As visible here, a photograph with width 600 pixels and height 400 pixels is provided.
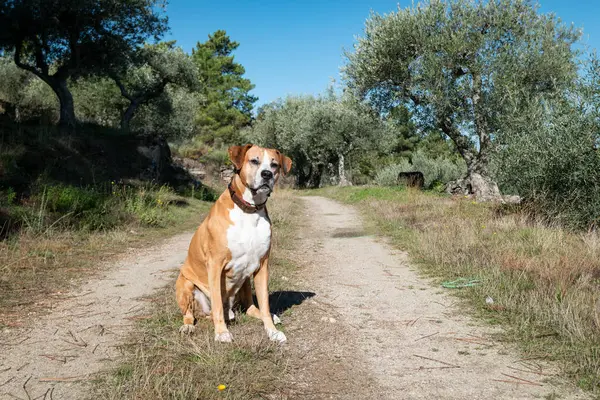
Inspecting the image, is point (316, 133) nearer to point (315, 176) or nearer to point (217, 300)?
point (315, 176)

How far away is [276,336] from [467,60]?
50.3ft

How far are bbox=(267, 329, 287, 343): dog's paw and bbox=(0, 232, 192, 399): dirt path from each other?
1.26m

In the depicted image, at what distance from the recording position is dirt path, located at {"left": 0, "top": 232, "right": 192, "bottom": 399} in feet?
9.70

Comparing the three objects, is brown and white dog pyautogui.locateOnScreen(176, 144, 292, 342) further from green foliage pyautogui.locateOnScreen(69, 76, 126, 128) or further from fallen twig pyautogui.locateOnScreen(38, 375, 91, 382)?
green foliage pyautogui.locateOnScreen(69, 76, 126, 128)

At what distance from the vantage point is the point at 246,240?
12.6 ft

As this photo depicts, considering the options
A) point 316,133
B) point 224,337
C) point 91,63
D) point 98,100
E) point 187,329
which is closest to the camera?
point 224,337

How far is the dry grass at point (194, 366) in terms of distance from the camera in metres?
2.68

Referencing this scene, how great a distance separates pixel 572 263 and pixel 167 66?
20.6 metres

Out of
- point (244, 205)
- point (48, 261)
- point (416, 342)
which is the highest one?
point (244, 205)

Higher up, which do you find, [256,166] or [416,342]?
[256,166]

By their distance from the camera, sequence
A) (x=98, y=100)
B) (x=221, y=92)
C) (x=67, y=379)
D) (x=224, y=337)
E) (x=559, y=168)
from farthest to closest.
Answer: (x=221, y=92)
(x=98, y=100)
(x=559, y=168)
(x=224, y=337)
(x=67, y=379)

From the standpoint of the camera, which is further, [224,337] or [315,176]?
[315,176]

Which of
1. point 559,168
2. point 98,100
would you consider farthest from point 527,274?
point 98,100

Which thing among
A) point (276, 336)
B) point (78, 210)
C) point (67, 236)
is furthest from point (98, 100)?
point (276, 336)
